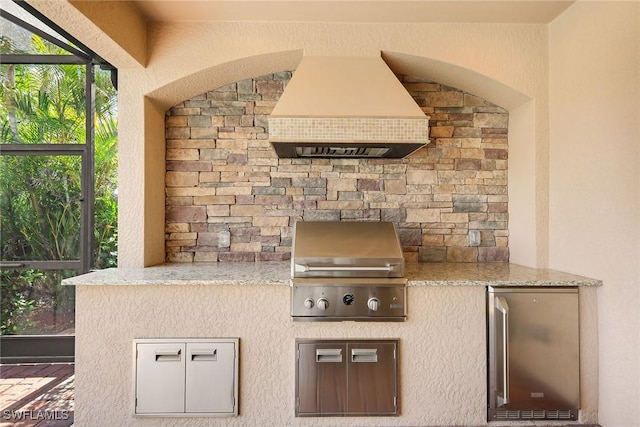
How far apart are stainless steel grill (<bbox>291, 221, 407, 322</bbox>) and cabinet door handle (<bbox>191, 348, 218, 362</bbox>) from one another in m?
0.54

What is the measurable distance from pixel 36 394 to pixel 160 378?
1465mm

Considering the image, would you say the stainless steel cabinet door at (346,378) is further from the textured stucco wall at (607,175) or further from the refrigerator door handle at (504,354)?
the textured stucco wall at (607,175)

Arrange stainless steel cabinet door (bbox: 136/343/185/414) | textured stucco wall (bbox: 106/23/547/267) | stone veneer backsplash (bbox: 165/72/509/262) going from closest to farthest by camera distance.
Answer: stainless steel cabinet door (bbox: 136/343/185/414) < textured stucco wall (bbox: 106/23/547/267) < stone veneer backsplash (bbox: 165/72/509/262)

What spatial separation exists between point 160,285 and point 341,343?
1187 millimetres

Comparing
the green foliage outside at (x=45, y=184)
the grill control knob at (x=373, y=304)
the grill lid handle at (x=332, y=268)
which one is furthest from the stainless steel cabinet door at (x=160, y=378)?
the green foliage outside at (x=45, y=184)

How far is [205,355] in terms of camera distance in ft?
6.91

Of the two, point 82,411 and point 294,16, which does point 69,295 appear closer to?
point 82,411

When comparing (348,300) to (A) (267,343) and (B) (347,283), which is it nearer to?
(B) (347,283)

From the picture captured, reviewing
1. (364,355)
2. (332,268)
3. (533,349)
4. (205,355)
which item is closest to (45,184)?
(205,355)

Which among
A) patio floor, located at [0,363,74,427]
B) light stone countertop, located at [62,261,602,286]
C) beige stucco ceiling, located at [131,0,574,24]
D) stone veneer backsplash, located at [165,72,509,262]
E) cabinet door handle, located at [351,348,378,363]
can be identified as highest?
beige stucco ceiling, located at [131,0,574,24]

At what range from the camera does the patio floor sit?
237cm

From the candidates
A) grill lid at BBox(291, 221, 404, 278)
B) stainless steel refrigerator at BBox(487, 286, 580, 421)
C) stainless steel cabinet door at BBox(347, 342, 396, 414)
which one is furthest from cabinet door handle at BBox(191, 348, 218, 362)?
stainless steel refrigerator at BBox(487, 286, 580, 421)

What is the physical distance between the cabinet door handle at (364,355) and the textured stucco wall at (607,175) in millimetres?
1453

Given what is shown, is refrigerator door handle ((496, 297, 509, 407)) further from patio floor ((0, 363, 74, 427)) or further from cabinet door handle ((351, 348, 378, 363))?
patio floor ((0, 363, 74, 427))
